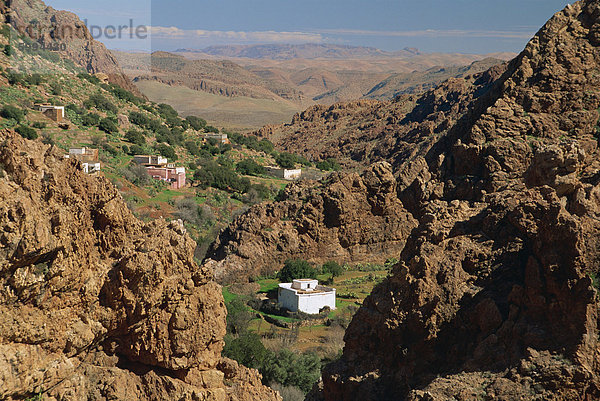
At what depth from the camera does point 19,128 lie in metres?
39.0

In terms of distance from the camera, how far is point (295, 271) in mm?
26812

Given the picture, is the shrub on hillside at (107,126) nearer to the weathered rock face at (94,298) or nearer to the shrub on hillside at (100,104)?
the shrub on hillside at (100,104)

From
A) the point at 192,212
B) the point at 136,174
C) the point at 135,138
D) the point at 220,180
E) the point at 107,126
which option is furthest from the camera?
the point at 135,138

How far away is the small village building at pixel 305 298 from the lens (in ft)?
76.7

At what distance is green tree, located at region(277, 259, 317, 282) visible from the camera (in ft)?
87.8

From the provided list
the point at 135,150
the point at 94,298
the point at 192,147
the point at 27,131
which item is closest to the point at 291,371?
the point at 94,298

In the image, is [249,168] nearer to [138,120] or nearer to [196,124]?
[138,120]

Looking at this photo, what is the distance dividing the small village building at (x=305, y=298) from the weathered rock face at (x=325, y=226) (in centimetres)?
316

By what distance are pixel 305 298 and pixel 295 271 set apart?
3.55m

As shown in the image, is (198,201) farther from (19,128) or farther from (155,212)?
(19,128)

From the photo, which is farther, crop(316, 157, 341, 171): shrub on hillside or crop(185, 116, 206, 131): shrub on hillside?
crop(185, 116, 206, 131): shrub on hillside

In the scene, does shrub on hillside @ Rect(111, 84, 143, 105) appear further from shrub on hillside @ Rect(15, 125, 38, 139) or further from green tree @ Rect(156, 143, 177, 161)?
shrub on hillside @ Rect(15, 125, 38, 139)

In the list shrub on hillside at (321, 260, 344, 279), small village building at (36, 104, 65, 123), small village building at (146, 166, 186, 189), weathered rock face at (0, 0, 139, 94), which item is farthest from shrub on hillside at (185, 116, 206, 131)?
shrub on hillside at (321, 260, 344, 279)

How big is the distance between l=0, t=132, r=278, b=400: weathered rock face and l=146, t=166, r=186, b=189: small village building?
36321 mm
